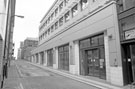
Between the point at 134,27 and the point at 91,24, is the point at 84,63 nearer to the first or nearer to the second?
the point at 91,24

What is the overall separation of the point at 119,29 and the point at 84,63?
6.82 metres

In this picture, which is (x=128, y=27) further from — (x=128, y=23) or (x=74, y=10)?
(x=74, y=10)

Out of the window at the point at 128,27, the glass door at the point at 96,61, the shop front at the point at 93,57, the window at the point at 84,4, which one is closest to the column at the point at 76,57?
the shop front at the point at 93,57

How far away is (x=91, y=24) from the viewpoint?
13.5m

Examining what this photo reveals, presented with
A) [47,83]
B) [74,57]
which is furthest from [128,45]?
[74,57]

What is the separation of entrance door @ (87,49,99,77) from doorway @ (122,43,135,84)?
145 inches

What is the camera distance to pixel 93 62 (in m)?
14.0

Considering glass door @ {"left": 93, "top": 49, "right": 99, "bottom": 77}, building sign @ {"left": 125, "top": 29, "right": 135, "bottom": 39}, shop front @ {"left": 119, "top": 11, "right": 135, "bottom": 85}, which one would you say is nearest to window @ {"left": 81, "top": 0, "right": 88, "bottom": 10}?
glass door @ {"left": 93, "top": 49, "right": 99, "bottom": 77}

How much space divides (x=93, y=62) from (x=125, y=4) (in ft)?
22.9

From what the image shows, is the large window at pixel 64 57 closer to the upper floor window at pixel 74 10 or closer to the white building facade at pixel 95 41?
the white building facade at pixel 95 41

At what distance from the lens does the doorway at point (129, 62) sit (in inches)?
380

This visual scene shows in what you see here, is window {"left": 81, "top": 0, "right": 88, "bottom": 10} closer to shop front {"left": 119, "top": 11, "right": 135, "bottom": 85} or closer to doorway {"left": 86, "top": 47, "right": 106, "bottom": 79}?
doorway {"left": 86, "top": 47, "right": 106, "bottom": 79}

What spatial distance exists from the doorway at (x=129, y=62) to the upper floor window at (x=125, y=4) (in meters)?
3.02

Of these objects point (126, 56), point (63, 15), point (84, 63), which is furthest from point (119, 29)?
point (63, 15)
